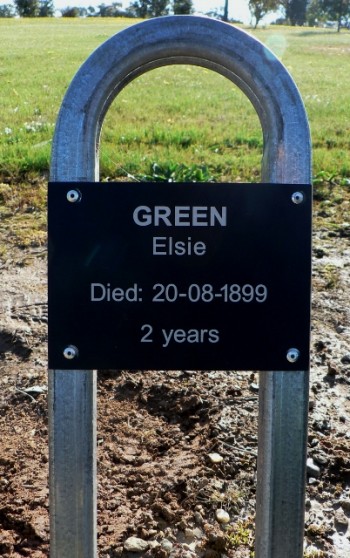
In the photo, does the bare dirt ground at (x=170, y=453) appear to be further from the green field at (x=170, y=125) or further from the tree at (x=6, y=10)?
the tree at (x=6, y=10)

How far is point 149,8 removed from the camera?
6059cm

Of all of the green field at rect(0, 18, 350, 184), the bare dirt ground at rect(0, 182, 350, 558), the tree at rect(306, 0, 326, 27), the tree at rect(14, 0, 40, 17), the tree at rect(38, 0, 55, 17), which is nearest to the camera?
the bare dirt ground at rect(0, 182, 350, 558)

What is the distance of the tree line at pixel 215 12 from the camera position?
2306 inches

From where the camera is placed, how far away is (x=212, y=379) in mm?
3189

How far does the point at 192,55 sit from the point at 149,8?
62.9 metres

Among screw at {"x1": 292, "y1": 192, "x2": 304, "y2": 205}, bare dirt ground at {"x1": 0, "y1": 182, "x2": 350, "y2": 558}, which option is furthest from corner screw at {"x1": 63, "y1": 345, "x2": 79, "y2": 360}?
bare dirt ground at {"x1": 0, "y1": 182, "x2": 350, "y2": 558}

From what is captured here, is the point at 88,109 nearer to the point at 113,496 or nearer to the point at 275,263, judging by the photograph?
the point at 275,263

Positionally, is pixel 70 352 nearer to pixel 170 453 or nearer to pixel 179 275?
pixel 179 275

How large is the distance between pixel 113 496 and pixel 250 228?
1310 millimetres

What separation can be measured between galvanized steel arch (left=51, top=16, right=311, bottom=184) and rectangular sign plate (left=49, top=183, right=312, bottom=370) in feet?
0.20

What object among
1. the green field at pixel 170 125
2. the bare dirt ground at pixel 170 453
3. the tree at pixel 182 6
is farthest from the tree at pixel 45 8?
the bare dirt ground at pixel 170 453

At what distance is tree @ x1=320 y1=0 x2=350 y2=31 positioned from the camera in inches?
2721

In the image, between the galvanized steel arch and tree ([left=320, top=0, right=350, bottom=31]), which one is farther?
tree ([left=320, top=0, right=350, bottom=31])

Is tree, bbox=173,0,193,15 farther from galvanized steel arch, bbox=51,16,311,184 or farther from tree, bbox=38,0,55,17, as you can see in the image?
galvanized steel arch, bbox=51,16,311,184
